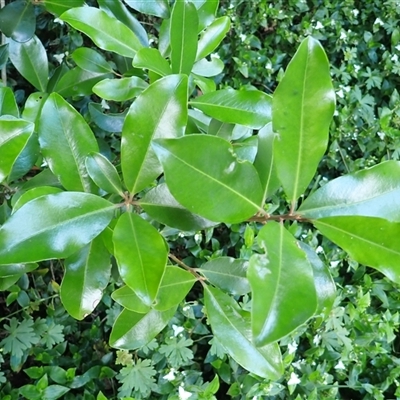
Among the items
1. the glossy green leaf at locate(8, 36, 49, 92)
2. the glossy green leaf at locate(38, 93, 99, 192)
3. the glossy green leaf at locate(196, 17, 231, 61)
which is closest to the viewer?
the glossy green leaf at locate(38, 93, 99, 192)

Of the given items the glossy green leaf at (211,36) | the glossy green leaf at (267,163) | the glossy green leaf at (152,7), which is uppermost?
the glossy green leaf at (152,7)

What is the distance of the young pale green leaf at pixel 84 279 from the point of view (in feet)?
1.99

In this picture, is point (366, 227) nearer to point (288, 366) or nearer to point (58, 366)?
point (288, 366)

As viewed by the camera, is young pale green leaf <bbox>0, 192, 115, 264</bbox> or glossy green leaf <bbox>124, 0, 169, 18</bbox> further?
glossy green leaf <bbox>124, 0, 169, 18</bbox>

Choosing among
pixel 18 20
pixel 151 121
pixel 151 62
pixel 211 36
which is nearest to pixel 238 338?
pixel 151 121

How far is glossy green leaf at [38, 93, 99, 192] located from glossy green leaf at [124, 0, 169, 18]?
1.12ft

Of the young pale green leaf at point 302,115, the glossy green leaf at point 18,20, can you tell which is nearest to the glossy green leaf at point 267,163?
the young pale green leaf at point 302,115

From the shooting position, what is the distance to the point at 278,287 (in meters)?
0.42

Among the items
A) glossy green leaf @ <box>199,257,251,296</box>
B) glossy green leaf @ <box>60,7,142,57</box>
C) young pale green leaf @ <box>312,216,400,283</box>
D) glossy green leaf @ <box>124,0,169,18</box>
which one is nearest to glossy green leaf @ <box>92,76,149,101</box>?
glossy green leaf @ <box>60,7,142,57</box>

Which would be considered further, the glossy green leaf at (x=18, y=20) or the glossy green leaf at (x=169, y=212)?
the glossy green leaf at (x=18, y=20)

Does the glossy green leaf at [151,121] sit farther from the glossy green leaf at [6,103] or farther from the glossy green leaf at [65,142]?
the glossy green leaf at [6,103]

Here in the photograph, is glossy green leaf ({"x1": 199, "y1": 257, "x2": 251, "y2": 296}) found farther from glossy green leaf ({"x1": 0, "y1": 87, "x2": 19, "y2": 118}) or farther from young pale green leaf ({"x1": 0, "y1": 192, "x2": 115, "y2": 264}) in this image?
glossy green leaf ({"x1": 0, "y1": 87, "x2": 19, "y2": 118})

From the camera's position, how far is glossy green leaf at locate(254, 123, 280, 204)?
546 mm

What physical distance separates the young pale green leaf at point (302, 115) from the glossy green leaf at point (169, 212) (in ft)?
0.42
